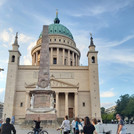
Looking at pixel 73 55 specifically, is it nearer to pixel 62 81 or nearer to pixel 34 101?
pixel 62 81

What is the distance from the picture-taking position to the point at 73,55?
6344cm

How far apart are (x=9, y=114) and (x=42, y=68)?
30206 millimetres

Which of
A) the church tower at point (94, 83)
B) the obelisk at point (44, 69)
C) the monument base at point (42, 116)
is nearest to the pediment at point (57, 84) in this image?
the church tower at point (94, 83)

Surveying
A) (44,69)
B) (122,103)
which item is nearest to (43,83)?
(44,69)

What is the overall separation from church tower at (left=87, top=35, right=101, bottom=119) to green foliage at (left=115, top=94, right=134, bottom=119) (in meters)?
18.9

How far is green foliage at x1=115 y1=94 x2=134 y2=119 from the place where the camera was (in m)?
58.8

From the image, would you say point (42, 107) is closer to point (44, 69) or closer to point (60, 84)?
point (44, 69)

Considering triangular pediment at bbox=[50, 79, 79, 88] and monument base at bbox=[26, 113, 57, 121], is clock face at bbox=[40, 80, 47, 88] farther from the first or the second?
triangular pediment at bbox=[50, 79, 79, 88]

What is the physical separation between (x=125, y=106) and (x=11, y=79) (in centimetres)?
4270

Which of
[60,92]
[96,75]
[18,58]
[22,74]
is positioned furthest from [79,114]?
[18,58]

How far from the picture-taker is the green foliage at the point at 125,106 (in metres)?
58.8

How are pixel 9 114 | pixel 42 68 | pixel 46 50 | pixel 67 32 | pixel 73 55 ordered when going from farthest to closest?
pixel 67 32 < pixel 73 55 < pixel 9 114 < pixel 46 50 < pixel 42 68

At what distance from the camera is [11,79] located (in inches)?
1828

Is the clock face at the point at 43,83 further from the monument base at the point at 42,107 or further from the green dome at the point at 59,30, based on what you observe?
the green dome at the point at 59,30
